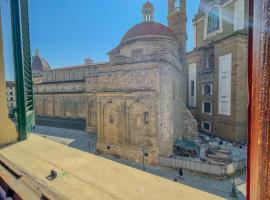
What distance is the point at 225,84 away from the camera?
16828 millimetres

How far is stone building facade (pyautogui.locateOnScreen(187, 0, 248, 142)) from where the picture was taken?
623 inches

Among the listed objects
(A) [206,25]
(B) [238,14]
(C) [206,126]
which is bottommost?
(C) [206,126]

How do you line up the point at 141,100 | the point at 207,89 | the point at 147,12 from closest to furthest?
the point at 141,100 → the point at 207,89 → the point at 147,12

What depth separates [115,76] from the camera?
46.6ft

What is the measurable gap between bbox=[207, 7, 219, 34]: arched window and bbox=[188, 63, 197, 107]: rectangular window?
13.7 feet

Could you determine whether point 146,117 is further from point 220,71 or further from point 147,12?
point 147,12

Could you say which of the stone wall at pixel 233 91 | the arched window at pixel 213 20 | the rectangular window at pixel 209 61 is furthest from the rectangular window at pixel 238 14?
the rectangular window at pixel 209 61

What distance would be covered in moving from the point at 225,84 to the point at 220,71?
1291 millimetres

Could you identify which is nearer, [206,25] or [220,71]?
[220,71]

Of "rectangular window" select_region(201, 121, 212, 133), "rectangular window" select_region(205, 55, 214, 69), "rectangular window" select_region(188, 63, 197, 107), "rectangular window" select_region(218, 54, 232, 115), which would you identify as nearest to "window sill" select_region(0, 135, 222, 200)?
"rectangular window" select_region(218, 54, 232, 115)

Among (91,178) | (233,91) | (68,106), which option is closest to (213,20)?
(233,91)

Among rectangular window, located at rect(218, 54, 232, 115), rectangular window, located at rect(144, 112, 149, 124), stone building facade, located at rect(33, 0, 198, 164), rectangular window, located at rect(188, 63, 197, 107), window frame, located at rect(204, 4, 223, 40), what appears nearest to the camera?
stone building facade, located at rect(33, 0, 198, 164)

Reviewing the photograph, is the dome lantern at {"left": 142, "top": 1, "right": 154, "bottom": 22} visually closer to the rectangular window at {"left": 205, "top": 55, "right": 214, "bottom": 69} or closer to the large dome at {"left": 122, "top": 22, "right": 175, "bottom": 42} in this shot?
the large dome at {"left": 122, "top": 22, "right": 175, "bottom": 42}

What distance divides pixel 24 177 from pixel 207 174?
11.6 metres
